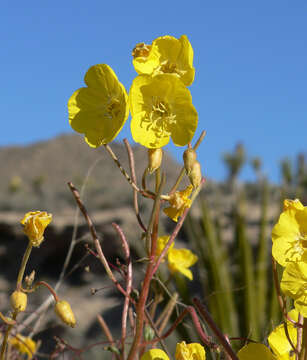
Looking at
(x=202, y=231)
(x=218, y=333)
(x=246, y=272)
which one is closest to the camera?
(x=218, y=333)

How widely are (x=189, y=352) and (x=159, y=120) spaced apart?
0.34m

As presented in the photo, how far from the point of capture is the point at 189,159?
678 mm

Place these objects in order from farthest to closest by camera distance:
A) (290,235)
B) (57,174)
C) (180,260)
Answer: (57,174) → (180,260) → (290,235)

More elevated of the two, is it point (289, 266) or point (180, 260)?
point (289, 266)

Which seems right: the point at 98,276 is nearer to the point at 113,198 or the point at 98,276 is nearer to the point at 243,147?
the point at 113,198

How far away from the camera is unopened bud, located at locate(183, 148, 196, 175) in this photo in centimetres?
67

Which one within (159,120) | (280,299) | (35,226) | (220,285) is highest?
(159,120)

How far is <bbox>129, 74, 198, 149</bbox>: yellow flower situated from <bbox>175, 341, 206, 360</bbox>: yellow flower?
0.28 m

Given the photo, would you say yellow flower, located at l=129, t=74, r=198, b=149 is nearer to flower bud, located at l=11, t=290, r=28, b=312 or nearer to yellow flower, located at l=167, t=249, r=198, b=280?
flower bud, located at l=11, t=290, r=28, b=312

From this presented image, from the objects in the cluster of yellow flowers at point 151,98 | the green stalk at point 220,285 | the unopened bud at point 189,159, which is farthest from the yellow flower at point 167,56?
the green stalk at point 220,285

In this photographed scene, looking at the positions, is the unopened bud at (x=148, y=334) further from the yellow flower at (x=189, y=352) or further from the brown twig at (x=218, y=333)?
the brown twig at (x=218, y=333)

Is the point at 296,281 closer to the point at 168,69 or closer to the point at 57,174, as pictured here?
the point at 168,69

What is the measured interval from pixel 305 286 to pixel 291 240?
0.26ft

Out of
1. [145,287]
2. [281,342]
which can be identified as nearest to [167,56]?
[145,287]
